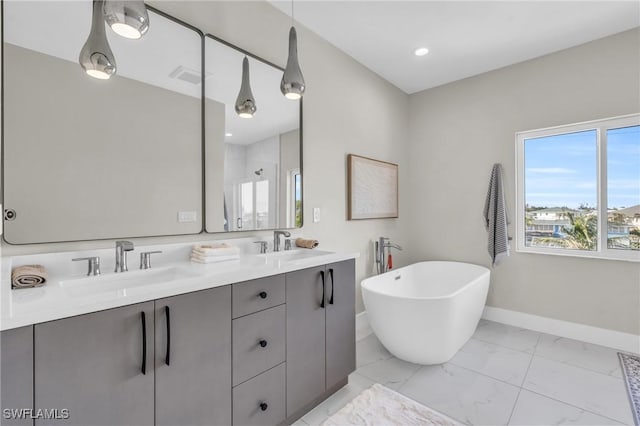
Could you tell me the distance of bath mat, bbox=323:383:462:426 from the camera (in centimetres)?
171

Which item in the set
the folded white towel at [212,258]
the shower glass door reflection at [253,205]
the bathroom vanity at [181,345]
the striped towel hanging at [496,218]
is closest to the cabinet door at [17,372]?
the bathroom vanity at [181,345]

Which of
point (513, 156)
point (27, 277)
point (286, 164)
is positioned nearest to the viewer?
point (27, 277)

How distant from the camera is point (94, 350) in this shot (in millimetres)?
986

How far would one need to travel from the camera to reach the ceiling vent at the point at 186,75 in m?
1.72

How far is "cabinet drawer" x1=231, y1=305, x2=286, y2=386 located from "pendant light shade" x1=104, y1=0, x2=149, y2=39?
1.29m

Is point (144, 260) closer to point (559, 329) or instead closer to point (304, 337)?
point (304, 337)

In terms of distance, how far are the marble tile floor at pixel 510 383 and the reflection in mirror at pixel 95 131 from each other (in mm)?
1542

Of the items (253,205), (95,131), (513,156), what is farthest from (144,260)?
(513,156)

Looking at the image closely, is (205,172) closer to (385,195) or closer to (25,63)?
(25,63)

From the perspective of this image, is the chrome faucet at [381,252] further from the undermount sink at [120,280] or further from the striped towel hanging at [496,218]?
the undermount sink at [120,280]

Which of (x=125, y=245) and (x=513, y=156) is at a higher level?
(x=513, y=156)

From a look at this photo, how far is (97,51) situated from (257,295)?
4.43ft

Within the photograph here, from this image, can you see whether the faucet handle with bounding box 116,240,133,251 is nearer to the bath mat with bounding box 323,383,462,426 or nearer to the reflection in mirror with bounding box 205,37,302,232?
the reflection in mirror with bounding box 205,37,302,232

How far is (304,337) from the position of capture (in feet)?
5.64
